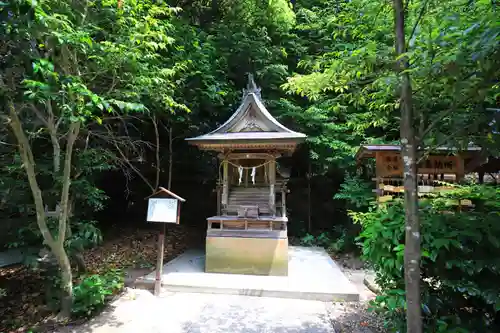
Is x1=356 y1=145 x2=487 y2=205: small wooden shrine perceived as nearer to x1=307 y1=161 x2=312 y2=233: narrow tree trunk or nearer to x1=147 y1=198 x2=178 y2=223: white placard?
x1=147 y1=198 x2=178 y2=223: white placard

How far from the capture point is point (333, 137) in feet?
30.2

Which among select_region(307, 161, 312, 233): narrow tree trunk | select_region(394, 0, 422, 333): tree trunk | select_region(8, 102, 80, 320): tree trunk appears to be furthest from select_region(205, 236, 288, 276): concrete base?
select_region(307, 161, 312, 233): narrow tree trunk

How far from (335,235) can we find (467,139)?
824 cm

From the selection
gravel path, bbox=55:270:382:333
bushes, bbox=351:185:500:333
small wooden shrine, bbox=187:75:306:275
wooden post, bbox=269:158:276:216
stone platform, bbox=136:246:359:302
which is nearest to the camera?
bushes, bbox=351:185:500:333

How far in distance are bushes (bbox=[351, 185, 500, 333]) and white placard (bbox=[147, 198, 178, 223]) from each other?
354 cm

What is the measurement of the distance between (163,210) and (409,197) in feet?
14.1

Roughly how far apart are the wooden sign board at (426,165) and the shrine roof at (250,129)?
1823 mm

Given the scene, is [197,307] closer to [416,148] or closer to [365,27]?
[416,148]

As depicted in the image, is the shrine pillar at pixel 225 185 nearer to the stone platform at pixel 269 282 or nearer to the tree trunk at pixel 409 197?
the stone platform at pixel 269 282

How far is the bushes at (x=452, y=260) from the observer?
→ 2473mm

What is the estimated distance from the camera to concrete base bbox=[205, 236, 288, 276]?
6.11m

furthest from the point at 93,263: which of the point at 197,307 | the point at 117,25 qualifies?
the point at 117,25

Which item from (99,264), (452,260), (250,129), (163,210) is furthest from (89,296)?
(452,260)

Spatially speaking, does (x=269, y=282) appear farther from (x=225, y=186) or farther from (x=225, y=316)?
(x=225, y=186)
